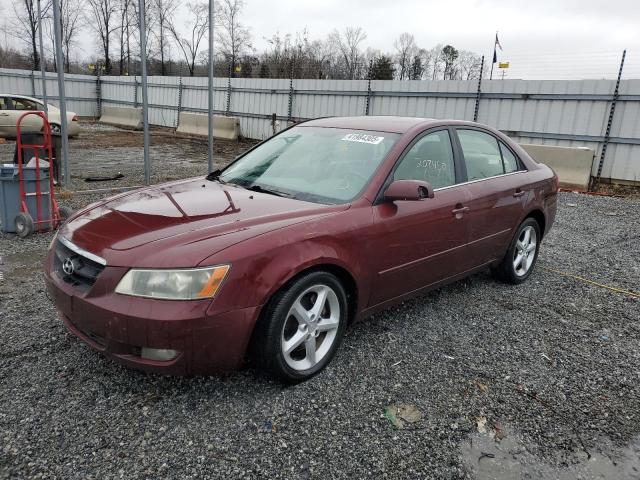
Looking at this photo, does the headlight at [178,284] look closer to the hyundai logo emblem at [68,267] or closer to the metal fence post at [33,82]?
the hyundai logo emblem at [68,267]

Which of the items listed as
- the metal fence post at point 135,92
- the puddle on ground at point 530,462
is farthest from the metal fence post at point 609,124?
the metal fence post at point 135,92

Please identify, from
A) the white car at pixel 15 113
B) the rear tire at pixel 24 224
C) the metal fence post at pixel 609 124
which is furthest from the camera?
the white car at pixel 15 113

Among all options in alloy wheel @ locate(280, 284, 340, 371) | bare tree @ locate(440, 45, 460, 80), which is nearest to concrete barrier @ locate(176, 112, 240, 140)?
alloy wheel @ locate(280, 284, 340, 371)

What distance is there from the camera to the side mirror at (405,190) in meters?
3.12

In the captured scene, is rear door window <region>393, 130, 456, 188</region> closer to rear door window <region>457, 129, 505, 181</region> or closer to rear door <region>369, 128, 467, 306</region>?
rear door <region>369, 128, 467, 306</region>

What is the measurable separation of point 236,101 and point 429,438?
18565mm

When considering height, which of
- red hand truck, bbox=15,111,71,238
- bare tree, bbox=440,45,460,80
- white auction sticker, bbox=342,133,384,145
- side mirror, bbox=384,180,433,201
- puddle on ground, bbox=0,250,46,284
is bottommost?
puddle on ground, bbox=0,250,46,284

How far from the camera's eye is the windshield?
333 cm

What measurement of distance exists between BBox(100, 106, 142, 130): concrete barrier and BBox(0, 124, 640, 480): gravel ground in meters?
20.2

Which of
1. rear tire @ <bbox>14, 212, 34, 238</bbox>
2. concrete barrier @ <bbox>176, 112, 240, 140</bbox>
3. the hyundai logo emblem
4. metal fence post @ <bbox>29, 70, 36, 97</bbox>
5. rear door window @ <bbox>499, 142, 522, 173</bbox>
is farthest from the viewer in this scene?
metal fence post @ <bbox>29, 70, 36, 97</bbox>

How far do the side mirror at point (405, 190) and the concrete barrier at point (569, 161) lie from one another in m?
8.62

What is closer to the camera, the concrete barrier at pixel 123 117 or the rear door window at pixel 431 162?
the rear door window at pixel 431 162

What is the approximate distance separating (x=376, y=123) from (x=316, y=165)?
0.69 m

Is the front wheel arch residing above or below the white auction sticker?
below
